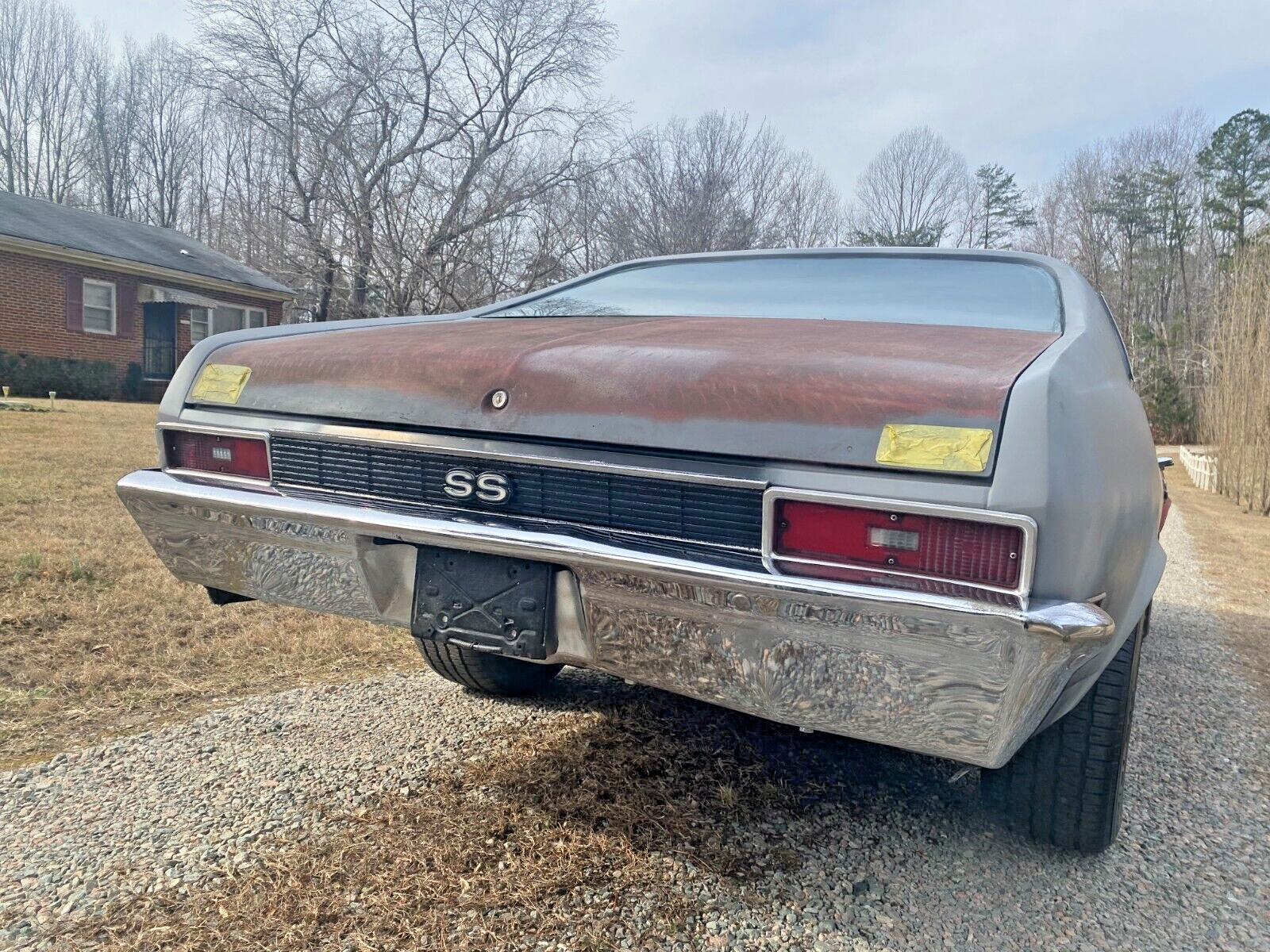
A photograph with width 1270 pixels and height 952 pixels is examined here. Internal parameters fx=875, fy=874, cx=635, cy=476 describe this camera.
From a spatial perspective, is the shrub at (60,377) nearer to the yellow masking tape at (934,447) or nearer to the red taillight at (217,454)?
the red taillight at (217,454)

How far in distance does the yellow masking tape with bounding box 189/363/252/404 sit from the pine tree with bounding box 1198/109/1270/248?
36.4 metres

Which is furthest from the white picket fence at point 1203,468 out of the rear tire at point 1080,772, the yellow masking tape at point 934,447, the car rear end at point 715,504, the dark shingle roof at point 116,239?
the dark shingle roof at point 116,239

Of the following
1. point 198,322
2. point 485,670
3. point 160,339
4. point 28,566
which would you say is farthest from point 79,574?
point 160,339

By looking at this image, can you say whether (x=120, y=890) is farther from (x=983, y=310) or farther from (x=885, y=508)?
(x=983, y=310)

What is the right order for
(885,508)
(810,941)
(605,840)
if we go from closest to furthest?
(885,508), (810,941), (605,840)

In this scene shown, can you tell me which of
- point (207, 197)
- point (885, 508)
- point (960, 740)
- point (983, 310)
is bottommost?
point (960, 740)

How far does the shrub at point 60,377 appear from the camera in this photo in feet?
50.9

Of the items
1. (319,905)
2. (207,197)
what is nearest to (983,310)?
(319,905)

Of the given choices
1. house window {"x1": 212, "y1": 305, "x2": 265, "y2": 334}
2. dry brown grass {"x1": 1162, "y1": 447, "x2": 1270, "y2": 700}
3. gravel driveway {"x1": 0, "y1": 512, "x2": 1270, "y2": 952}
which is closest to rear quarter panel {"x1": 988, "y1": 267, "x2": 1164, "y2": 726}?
gravel driveway {"x1": 0, "y1": 512, "x2": 1270, "y2": 952}

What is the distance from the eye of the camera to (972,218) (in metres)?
39.1

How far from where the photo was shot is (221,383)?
209 centimetres

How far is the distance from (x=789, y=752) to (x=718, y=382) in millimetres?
1421

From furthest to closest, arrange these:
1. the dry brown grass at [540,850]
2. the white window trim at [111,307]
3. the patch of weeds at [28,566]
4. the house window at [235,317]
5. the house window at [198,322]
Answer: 1. the house window at [235,317]
2. the house window at [198,322]
3. the white window trim at [111,307]
4. the patch of weeds at [28,566]
5. the dry brown grass at [540,850]

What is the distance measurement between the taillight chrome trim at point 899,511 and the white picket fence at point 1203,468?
16.0 metres
